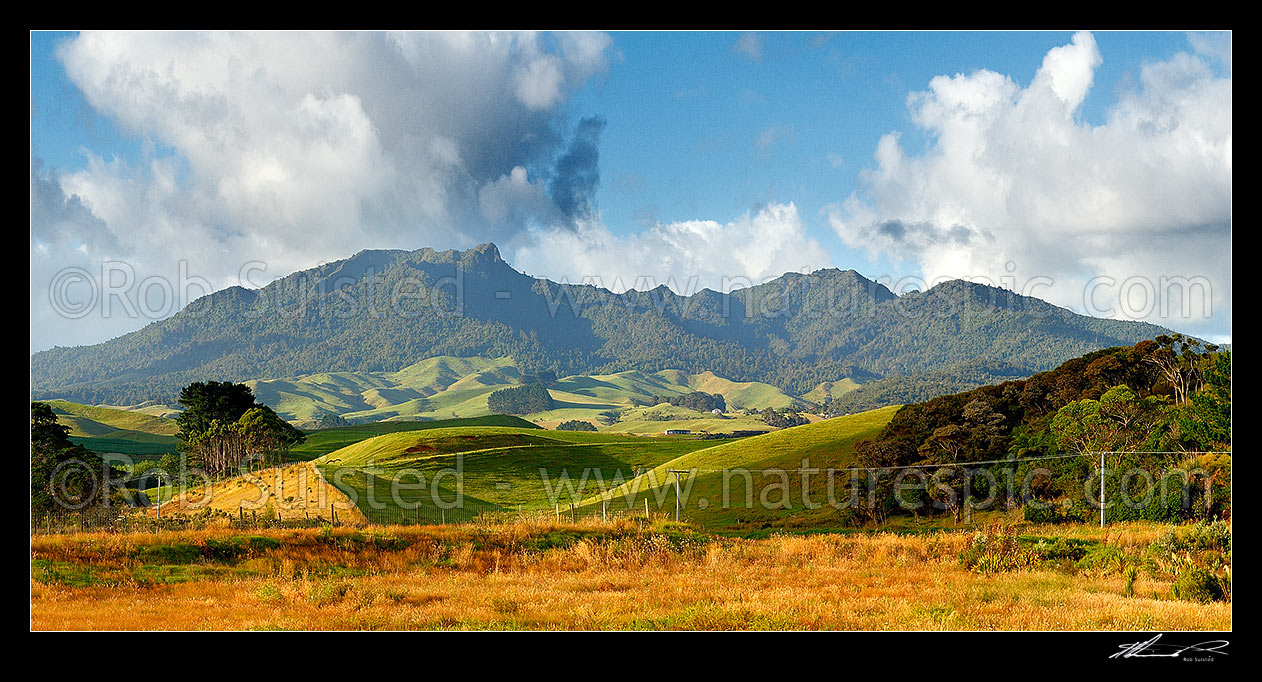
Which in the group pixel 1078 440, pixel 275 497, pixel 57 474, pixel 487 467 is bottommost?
pixel 487 467

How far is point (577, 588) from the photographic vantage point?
1293 centimetres

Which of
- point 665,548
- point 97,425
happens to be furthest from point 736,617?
point 97,425

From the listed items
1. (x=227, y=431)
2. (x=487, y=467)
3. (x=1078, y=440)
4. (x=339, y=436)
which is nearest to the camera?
(x=1078, y=440)

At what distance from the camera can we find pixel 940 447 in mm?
37531

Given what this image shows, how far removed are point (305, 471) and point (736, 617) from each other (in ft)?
173

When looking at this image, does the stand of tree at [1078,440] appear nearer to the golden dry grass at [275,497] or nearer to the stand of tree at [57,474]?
the golden dry grass at [275,497]

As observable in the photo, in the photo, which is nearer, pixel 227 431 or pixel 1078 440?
pixel 1078 440

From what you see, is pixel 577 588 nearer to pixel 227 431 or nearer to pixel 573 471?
pixel 573 471

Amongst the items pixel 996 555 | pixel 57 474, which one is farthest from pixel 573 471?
pixel 996 555
